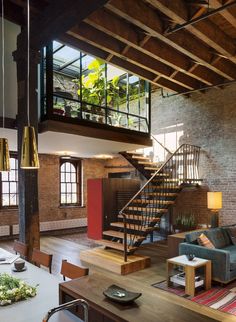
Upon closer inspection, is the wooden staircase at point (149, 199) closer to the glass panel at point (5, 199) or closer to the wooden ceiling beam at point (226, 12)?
the wooden ceiling beam at point (226, 12)

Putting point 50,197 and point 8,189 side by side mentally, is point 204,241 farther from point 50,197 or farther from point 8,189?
point 8,189

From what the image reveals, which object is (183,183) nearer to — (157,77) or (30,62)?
(157,77)

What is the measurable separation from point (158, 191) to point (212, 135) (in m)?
2.20

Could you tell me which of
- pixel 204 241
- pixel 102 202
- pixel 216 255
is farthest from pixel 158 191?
pixel 216 255

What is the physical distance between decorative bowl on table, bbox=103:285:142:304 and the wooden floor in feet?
0.60

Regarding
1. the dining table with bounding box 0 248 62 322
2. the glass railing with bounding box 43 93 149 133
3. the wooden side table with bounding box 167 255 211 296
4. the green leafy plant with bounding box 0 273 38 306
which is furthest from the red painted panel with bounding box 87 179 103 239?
the green leafy plant with bounding box 0 273 38 306

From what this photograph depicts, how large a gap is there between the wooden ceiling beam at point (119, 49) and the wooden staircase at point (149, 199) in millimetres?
2019

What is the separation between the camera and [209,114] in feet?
25.9

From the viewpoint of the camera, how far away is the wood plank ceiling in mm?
4441

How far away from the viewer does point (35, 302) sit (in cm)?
207

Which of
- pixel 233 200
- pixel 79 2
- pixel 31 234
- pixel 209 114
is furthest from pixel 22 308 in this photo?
pixel 209 114

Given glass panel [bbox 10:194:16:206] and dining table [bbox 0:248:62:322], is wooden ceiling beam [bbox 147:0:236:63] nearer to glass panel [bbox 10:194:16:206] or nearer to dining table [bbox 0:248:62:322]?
dining table [bbox 0:248:62:322]

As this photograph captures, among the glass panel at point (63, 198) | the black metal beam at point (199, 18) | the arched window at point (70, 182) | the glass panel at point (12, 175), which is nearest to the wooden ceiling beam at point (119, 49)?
the black metal beam at point (199, 18)

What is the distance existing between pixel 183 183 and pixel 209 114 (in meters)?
2.18
